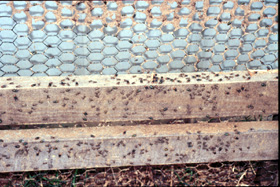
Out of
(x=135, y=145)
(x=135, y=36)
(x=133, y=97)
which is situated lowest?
(x=135, y=145)

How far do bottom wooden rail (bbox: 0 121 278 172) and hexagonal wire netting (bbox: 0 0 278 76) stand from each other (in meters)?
0.32

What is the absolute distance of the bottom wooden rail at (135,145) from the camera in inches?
49.1

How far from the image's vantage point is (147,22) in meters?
1.26

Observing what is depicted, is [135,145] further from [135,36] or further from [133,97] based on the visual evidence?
[135,36]

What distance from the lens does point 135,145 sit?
1.28m

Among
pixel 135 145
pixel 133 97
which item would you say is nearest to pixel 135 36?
pixel 133 97

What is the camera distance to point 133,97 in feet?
4.04

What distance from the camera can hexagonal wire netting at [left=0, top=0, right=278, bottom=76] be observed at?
1.20m

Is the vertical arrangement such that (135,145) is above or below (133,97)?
below

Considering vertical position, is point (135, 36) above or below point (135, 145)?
above

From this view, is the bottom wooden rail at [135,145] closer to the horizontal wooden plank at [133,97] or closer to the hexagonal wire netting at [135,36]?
the horizontal wooden plank at [133,97]

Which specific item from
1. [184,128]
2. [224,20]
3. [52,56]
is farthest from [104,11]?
[184,128]

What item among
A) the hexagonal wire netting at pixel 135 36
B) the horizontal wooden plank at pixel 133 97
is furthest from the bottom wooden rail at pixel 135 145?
the hexagonal wire netting at pixel 135 36

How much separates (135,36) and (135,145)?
0.56 metres
